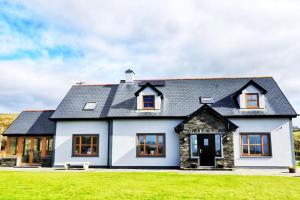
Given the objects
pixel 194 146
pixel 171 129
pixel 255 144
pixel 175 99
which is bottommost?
pixel 194 146

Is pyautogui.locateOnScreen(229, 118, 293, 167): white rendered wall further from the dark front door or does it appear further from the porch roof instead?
the dark front door

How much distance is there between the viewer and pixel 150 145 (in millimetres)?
24719

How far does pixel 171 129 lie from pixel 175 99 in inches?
128

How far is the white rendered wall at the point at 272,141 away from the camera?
23.7 m

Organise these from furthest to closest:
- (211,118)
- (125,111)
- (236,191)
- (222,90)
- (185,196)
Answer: (222,90) < (125,111) < (211,118) < (236,191) < (185,196)

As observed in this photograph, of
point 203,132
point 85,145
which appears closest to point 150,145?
point 203,132

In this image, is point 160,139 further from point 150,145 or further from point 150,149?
point 150,149

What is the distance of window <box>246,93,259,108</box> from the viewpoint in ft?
81.9

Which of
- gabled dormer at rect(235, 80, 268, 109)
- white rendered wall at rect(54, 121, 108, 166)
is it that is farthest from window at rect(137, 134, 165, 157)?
gabled dormer at rect(235, 80, 268, 109)

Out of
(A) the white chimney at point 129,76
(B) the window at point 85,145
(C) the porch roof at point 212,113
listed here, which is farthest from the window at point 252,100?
(B) the window at point 85,145

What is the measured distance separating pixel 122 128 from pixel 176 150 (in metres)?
4.85

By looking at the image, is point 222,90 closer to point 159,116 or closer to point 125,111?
point 159,116

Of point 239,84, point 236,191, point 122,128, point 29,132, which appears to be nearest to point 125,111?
point 122,128

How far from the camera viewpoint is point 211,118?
77.5 ft
